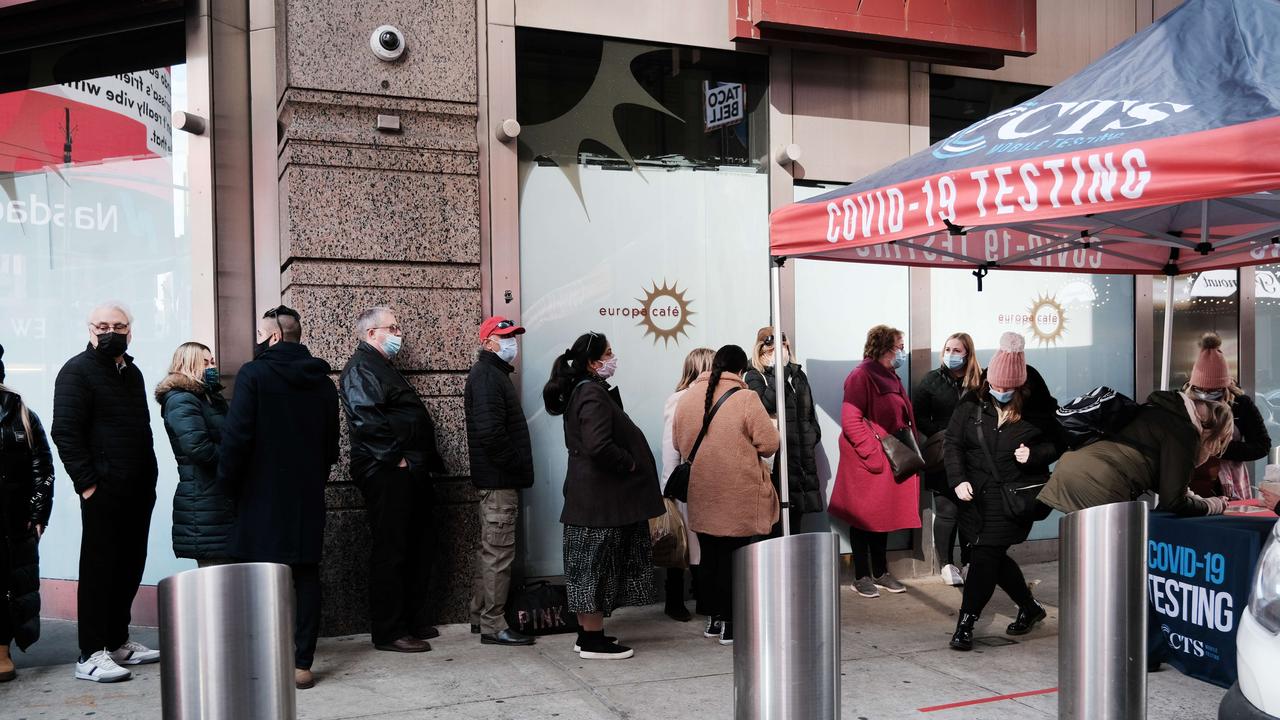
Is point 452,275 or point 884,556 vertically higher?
point 452,275

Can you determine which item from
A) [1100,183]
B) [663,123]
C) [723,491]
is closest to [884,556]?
[723,491]

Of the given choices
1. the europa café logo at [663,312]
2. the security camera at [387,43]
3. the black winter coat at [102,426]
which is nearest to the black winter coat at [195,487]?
the black winter coat at [102,426]

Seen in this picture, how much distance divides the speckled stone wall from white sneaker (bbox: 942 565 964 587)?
11.6ft

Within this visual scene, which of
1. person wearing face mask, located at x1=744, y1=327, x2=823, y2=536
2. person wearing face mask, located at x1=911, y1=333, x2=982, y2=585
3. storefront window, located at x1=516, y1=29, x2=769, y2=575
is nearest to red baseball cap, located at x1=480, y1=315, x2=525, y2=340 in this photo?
storefront window, located at x1=516, y1=29, x2=769, y2=575

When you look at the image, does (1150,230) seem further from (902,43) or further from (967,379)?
(902,43)

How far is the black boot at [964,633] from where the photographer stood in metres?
5.75

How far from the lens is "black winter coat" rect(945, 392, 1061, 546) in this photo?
5.54 m

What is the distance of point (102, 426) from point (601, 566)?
2.65m

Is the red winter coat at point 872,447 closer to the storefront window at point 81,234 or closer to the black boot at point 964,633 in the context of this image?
the black boot at point 964,633

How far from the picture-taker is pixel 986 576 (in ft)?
18.6

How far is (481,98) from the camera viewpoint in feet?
21.9

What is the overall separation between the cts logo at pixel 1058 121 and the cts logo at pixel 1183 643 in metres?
2.62

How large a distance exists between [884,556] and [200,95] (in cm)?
553

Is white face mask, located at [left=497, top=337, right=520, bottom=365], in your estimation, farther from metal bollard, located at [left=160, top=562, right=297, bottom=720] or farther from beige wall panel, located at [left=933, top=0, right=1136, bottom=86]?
beige wall panel, located at [left=933, top=0, right=1136, bottom=86]
